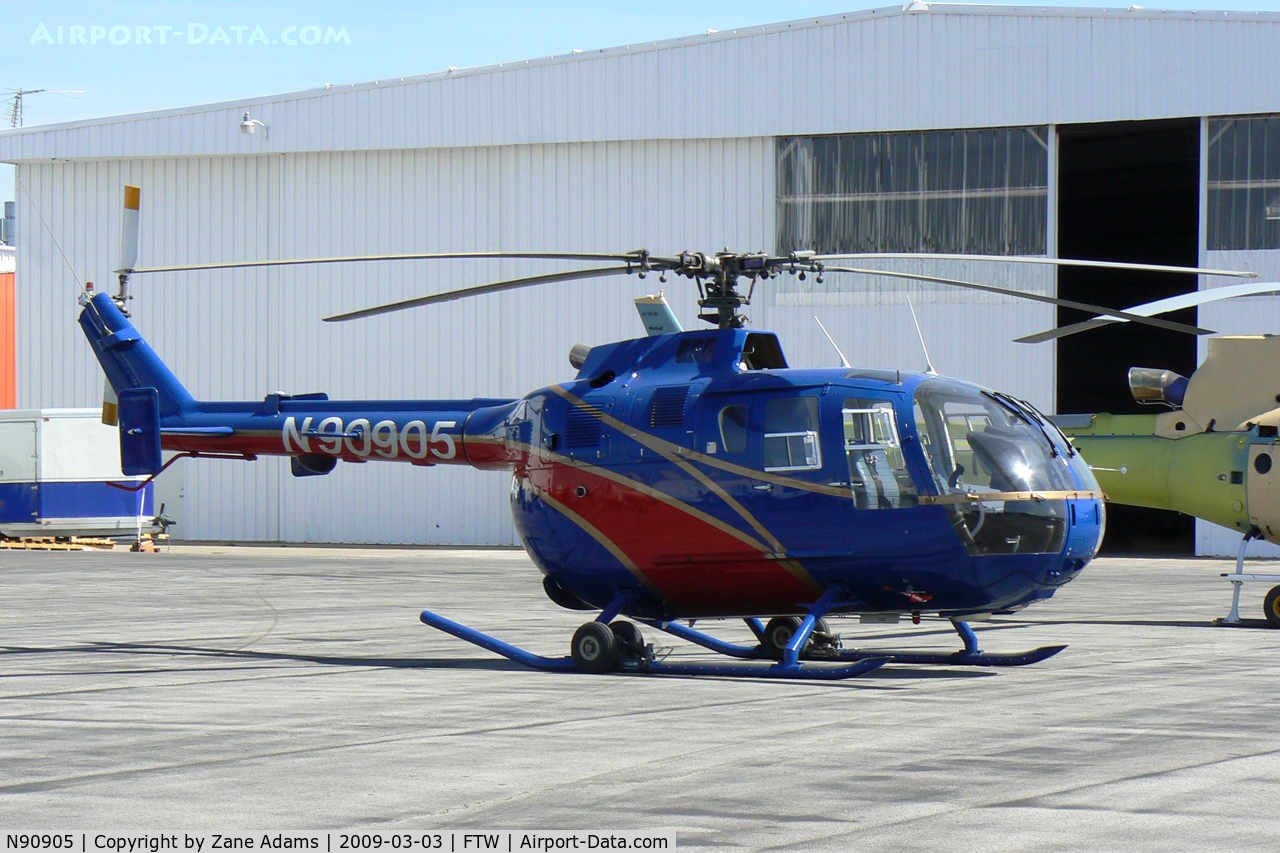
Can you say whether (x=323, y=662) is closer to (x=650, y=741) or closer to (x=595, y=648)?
(x=595, y=648)

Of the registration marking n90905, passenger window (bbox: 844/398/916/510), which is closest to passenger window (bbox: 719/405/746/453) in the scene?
passenger window (bbox: 844/398/916/510)

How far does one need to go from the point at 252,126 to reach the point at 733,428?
912 inches

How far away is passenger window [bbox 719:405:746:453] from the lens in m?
10.7

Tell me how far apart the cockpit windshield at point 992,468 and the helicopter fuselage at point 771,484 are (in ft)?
0.03

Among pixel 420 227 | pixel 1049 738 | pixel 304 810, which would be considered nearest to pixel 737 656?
pixel 1049 738

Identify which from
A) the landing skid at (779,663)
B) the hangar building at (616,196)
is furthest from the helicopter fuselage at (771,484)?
Result: the hangar building at (616,196)

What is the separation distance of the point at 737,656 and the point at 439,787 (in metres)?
5.67

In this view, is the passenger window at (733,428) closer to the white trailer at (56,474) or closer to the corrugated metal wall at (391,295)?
the corrugated metal wall at (391,295)

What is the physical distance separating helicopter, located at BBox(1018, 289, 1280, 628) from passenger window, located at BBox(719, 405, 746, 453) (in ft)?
19.6

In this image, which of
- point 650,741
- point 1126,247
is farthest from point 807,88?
point 650,741

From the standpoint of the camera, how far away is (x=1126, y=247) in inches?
1421

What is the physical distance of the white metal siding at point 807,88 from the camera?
27.0 metres

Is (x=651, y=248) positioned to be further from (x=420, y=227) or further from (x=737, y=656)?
(x=737, y=656)

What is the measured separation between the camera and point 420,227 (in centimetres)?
3120
